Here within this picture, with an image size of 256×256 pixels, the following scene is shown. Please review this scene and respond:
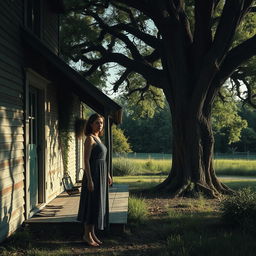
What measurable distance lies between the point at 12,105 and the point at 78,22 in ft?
34.7

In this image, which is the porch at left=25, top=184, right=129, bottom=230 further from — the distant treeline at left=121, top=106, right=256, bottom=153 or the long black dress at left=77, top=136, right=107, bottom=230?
the distant treeline at left=121, top=106, right=256, bottom=153

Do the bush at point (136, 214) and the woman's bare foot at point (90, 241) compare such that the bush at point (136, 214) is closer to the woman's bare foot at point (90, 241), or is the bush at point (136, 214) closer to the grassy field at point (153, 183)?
the woman's bare foot at point (90, 241)

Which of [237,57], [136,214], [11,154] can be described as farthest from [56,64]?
[237,57]

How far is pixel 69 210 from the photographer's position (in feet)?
27.7

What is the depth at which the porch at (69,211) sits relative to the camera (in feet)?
23.9

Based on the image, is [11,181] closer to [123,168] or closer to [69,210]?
[69,210]

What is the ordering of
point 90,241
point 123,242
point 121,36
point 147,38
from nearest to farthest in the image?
point 90,241 < point 123,242 < point 147,38 < point 121,36

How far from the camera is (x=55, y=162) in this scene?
10.5 meters

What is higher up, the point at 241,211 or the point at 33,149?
the point at 33,149

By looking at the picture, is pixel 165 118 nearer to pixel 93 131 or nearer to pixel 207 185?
pixel 207 185

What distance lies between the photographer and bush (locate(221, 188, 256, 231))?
7.39m

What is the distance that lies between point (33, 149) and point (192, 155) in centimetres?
596

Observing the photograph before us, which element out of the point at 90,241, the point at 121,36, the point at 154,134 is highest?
the point at 121,36

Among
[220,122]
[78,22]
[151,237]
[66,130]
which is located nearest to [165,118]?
[220,122]
